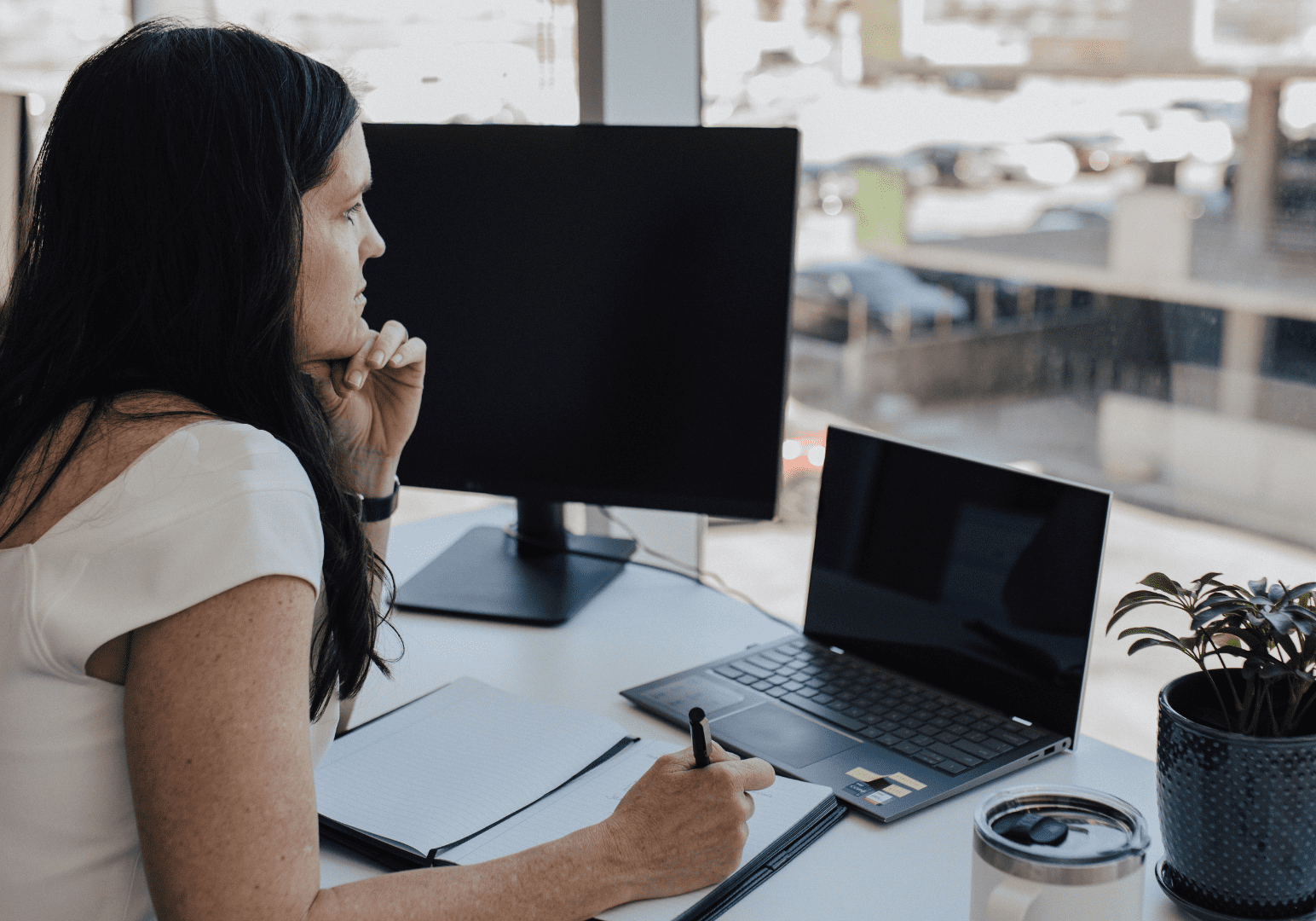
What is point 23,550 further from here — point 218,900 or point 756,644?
point 756,644

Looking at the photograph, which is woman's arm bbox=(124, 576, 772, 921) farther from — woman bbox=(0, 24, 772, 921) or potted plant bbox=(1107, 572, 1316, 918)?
potted plant bbox=(1107, 572, 1316, 918)

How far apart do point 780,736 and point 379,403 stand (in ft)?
1.69

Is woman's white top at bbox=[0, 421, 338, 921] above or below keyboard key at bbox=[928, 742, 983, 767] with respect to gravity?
above

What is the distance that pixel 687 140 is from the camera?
112 centimetres

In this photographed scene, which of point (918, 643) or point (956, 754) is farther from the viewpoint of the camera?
point (918, 643)

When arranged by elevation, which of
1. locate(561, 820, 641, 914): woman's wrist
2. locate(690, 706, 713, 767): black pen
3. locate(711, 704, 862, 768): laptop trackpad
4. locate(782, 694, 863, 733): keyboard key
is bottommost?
locate(711, 704, 862, 768): laptop trackpad

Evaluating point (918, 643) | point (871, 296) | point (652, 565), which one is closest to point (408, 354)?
point (652, 565)

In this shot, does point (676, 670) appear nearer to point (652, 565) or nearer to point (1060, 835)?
point (652, 565)

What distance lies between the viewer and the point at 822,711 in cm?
98

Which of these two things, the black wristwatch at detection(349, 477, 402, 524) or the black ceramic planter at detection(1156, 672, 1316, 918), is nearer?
the black ceramic planter at detection(1156, 672, 1316, 918)

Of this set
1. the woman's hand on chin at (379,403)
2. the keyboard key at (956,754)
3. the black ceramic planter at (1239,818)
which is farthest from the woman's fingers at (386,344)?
the black ceramic planter at (1239,818)

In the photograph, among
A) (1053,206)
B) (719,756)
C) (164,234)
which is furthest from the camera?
(1053,206)

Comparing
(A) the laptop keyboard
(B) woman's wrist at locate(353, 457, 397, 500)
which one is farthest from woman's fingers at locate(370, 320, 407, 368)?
(A) the laptop keyboard

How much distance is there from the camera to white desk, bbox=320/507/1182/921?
0.75m
